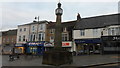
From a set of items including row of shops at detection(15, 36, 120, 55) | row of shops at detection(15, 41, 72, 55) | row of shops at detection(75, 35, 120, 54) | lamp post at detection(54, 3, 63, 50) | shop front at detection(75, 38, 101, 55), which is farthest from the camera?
row of shops at detection(15, 41, 72, 55)

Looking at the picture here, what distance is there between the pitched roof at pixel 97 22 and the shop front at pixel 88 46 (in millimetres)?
3263

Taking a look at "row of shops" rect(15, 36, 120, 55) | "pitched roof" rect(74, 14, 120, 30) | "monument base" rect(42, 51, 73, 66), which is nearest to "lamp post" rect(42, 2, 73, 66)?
"monument base" rect(42, 51, 73, 66)

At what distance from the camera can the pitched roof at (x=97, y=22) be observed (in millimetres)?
30191

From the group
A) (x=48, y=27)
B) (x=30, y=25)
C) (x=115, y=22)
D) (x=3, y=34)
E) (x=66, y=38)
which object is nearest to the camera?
(x=115, y=22)

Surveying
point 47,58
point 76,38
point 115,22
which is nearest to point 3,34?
point 76,38

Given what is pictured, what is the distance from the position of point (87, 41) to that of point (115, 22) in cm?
681

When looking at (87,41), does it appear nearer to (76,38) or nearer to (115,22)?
(76,38)

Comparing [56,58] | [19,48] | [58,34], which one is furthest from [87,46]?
[19,48]

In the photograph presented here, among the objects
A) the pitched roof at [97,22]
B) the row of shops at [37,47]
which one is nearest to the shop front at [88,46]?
the row of shops at [37,47]

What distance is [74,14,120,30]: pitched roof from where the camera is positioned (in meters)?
30.2

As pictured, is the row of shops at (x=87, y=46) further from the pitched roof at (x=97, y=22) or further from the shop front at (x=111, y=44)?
the pitched roof at (x=97, y=22)

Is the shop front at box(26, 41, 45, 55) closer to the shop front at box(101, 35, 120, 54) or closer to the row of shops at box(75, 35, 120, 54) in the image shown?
the row of shops at box(75, 35, 120, 54)

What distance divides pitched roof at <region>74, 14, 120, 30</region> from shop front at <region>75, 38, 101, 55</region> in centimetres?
326

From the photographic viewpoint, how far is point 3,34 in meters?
51.2
